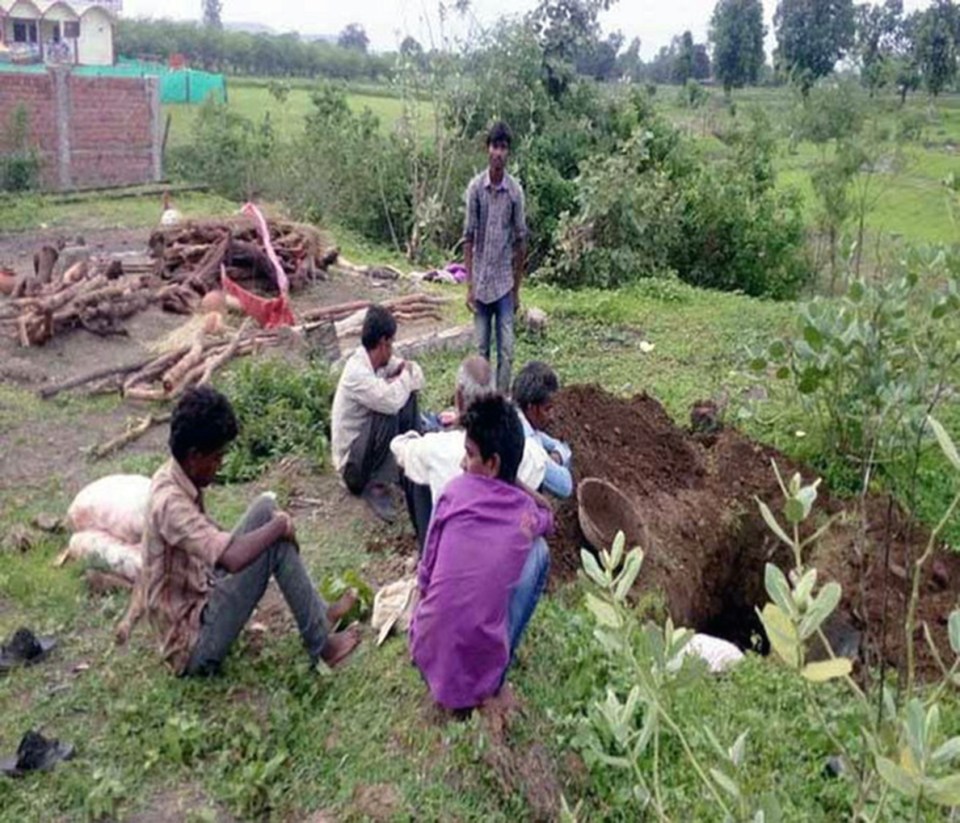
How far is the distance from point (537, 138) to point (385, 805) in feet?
42.2

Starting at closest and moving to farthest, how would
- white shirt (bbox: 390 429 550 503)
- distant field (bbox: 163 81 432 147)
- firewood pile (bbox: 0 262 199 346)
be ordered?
white shirt (bbox: 390 429 550 503)
firewood pile (bbox: 0 262 199 346)
distant field (bbox: 163 81 432 147)

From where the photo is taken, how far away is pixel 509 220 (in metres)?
7.93

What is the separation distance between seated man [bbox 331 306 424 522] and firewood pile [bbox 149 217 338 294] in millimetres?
5475

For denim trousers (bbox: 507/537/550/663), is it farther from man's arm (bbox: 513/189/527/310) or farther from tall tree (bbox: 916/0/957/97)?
tall tree (bbox: 916/0/957/97)

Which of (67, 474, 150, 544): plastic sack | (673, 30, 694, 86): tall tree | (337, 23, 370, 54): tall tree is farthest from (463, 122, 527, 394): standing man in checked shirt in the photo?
(337, 23, 370, 54): tall tree

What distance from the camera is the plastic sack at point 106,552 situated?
210 inches

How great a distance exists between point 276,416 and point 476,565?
11.3ft

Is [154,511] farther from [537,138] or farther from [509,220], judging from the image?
[537,138]

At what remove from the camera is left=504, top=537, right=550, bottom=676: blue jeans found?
4.10 meters

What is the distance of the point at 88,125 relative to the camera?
19.3 metres

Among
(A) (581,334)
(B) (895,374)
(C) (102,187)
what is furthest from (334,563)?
(C) (102,187)

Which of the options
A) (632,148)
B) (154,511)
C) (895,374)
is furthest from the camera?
(632,148)

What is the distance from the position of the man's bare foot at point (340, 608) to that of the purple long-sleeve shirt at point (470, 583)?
2.85 feet

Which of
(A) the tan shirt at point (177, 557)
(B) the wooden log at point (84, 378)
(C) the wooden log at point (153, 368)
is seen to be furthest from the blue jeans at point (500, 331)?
(A) the tan shirt at point (177, 557)
